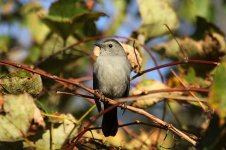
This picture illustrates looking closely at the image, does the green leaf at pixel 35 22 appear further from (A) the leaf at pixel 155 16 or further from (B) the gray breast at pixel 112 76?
(A) the leaf at pixel 155 16

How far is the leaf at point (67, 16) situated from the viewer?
13.9 ft

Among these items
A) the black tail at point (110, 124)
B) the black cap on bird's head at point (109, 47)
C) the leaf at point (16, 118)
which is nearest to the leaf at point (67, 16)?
the black cap on bird's head at point (109, 47)

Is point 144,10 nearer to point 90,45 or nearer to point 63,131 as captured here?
point 90,45

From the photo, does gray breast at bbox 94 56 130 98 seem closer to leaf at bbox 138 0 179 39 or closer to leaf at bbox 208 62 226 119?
leaf at bbox 138 0 179 39

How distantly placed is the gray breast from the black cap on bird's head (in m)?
0.29

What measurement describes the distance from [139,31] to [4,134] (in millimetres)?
2154

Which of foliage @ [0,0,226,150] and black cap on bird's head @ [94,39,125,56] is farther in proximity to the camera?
black cap on bird's head @ [94,39,125,56]

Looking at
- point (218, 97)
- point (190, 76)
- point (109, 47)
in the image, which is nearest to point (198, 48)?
point (190, 76)

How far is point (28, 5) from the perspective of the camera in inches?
238

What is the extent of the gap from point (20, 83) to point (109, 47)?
7.48ft

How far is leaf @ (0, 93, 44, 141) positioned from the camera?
2.52 m

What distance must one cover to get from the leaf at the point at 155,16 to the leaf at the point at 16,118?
6.83 ft

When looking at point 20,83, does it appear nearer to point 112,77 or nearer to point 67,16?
point 67,16

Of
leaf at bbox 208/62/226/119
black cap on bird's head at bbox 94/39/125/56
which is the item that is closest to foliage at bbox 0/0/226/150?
leaf at bbox 208/62/226/119
